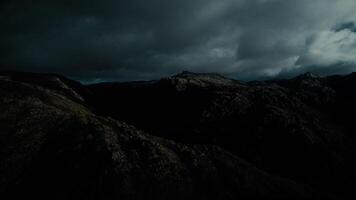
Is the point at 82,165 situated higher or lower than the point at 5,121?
lower

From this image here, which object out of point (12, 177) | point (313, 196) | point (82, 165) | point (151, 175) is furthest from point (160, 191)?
point (313, 196)

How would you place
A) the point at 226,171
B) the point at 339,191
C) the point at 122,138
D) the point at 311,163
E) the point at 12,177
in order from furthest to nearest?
the point at 311,163 → the point at 339,191 → the point at 122,138 → the point at 226,171 → the point at 12,177

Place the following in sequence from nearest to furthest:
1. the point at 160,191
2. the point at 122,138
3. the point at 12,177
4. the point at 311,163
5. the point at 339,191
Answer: the point at 160,191
the point at 12,177
the point at 122,138
the point at 339,191
the point at 311,163

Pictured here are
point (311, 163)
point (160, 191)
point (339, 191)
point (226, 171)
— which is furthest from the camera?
point (311, 163)

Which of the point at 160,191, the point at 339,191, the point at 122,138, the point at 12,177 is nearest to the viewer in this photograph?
the point at 160,191

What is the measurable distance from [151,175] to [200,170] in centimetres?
1992

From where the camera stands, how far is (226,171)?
124m

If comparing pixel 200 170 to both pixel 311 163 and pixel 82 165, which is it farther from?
pixel 311 163

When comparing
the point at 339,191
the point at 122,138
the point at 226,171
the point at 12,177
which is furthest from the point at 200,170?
the point at 339,191

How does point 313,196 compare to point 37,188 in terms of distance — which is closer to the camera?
point 37,188

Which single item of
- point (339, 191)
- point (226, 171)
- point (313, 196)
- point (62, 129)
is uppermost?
point (62, 129)

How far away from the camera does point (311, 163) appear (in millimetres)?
189500

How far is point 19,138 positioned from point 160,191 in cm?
6650

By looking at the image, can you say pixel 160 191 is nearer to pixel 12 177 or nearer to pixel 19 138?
pixel 12 177
